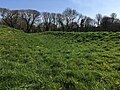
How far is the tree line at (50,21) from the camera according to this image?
10188 centimetres

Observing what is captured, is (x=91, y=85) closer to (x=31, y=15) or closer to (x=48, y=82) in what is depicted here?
(x=48, y=82)

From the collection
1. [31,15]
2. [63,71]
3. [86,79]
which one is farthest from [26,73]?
[31,15]

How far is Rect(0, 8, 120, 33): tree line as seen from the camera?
4011 inches

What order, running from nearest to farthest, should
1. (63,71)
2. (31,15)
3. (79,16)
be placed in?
1. (63,71)
2. (31,15)
3. (79,16)

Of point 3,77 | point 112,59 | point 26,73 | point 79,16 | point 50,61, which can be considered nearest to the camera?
point 3,77

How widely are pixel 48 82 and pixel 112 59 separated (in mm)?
6941

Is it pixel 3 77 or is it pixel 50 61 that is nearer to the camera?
pixel 3 77

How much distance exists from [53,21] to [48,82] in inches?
4231

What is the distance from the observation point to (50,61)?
12.5 m

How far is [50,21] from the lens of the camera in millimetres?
A: 115125

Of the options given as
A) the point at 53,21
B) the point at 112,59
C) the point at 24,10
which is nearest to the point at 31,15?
the point at 24,10

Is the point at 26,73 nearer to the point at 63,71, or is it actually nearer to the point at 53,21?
the point at 63,71

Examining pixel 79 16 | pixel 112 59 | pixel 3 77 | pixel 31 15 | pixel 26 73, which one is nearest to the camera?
pixel 3 77

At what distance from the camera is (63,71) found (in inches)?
414
